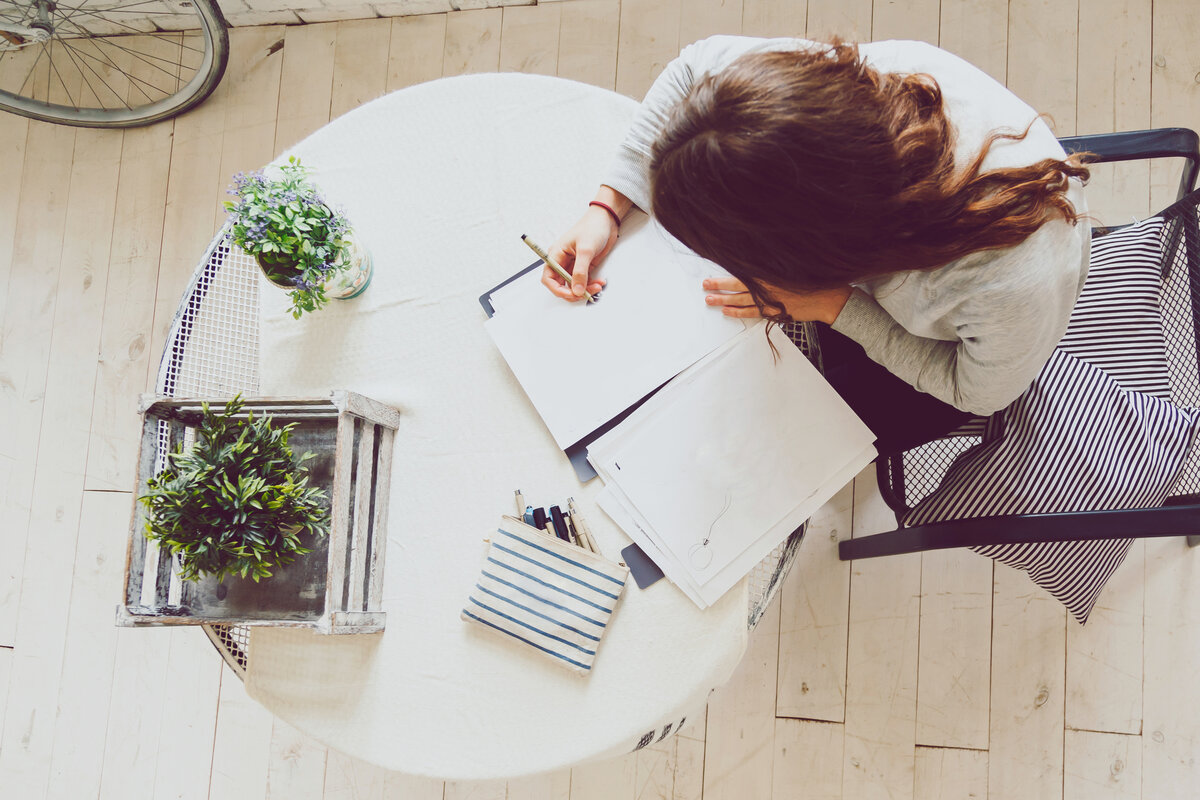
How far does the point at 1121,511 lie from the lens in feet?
2.94

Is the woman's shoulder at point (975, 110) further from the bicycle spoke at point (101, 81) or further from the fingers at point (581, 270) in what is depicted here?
the bicycle spoke at point (101, 81)

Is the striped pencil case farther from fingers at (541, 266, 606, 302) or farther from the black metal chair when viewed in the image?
the black metal chair

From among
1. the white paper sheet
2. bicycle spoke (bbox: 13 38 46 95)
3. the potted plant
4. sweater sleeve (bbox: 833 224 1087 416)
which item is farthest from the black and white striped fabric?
bicycle spoke (bbox: 13 38 46 95)

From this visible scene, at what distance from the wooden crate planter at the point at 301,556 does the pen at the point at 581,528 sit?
27cm

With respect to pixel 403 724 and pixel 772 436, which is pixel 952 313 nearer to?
pixel 772 436

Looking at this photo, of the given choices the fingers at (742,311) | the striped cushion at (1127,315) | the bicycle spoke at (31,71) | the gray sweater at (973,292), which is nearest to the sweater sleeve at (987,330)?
the gray sweater at (973,292)

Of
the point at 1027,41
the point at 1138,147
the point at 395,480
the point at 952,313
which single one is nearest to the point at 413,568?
the point at 395,480

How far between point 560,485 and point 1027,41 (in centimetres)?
154

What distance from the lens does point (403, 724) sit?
3.27ft

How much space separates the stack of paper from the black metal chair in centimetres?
18

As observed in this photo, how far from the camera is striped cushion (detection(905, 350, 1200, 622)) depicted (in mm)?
1003

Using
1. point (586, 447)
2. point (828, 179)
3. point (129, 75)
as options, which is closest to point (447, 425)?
point (586, 447)

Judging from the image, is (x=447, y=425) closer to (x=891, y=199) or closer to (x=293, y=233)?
(x=293, y=233)

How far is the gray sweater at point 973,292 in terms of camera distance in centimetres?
77
